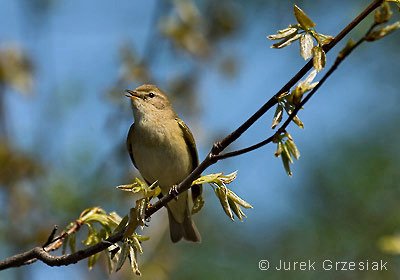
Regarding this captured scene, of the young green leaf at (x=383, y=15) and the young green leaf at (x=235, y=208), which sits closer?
the young green leaf at (x=383, y=15)

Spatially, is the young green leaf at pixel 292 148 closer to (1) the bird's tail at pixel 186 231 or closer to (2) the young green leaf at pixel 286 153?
(2) the young green leaf at pixel 286 153

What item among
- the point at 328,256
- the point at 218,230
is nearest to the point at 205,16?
the point at 328,256

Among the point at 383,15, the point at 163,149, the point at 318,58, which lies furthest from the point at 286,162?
the point at 163,149

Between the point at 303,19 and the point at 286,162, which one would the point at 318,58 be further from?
the point at 286,162

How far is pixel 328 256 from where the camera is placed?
7.54 meters

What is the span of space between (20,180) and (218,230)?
513 centimetres

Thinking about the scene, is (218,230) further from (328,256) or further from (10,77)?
(10,77)

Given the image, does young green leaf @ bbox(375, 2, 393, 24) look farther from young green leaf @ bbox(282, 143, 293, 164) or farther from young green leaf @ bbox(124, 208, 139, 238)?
young green leaf @ bbox(124, 208, 139, 238)

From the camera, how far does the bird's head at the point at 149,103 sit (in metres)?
4.80

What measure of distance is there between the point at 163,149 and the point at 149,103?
2.23 feet

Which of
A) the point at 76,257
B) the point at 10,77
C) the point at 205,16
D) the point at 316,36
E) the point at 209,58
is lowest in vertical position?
the point at 76,257

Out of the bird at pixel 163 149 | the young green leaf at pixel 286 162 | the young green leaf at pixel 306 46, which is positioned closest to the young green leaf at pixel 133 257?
the young green leaf at pixel 286 162

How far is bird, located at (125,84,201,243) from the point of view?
4.53 m

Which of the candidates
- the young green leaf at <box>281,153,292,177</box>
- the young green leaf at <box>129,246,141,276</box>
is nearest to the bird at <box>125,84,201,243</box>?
the young green leaf at <box>129,246,141,276</box>
